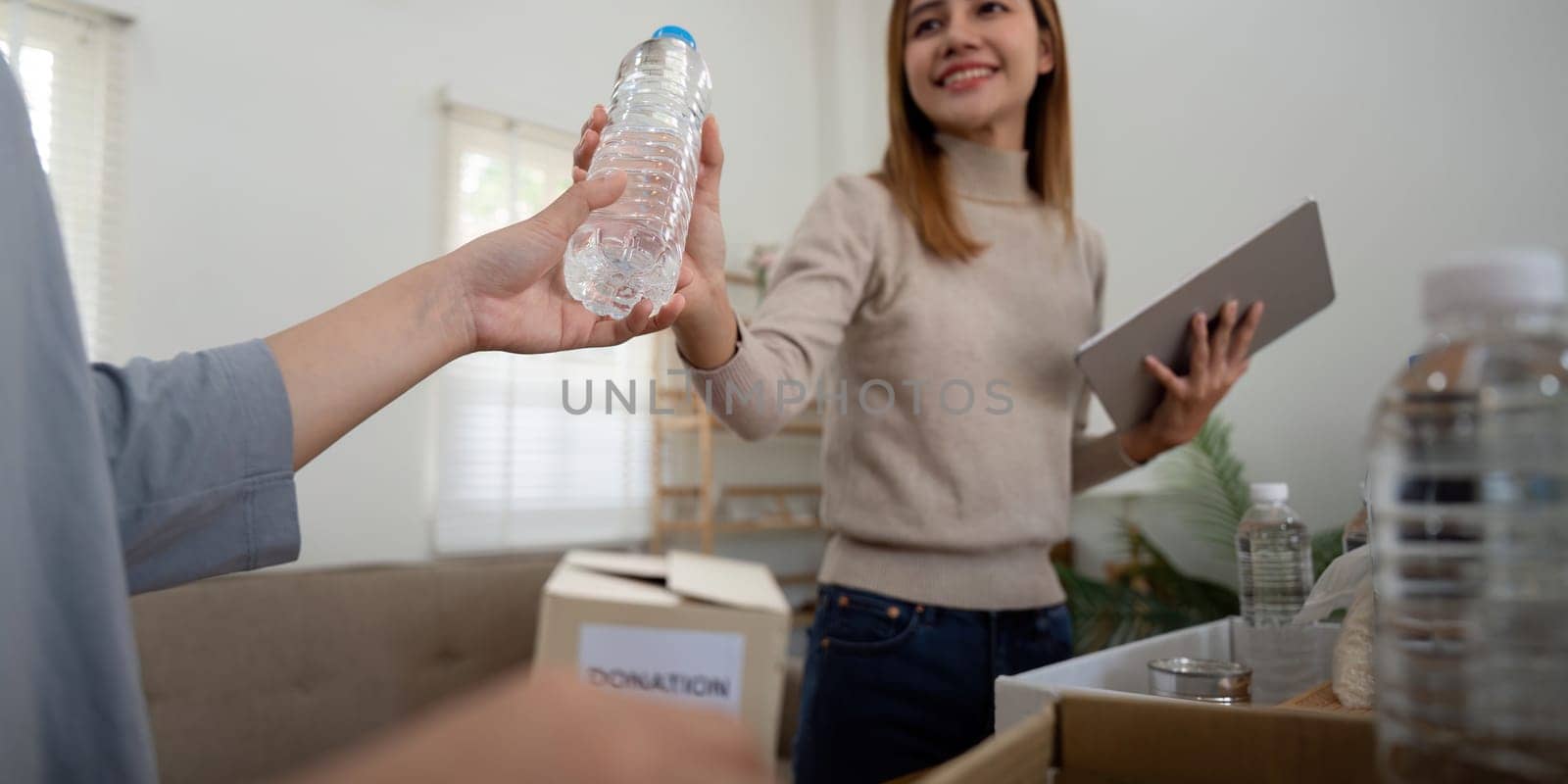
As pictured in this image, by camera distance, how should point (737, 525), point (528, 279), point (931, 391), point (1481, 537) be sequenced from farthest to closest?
point (737, 525) < point (931, 391) < point (528, 279) < point (1481, 537)

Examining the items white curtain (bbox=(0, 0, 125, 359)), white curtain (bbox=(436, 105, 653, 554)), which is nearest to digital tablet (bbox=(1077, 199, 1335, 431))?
white curtain (bbox=(436, 105, 653, 554))

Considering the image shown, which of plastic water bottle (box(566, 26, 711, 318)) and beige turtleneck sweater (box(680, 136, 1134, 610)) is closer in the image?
plastic water bottle (box(566, 26, 711, 318))

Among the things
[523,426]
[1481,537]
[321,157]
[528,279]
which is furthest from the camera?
[523,426]

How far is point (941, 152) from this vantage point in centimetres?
126

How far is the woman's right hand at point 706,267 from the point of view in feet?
2.74

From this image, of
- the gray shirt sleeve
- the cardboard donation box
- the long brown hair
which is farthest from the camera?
the cardboard donation box

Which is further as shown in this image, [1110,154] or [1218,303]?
[1110,154]

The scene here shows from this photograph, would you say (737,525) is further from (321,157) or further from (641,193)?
(641,193)

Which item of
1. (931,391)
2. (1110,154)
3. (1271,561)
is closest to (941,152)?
(931,391)

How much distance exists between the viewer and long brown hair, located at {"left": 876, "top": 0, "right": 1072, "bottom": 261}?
1.15 metres

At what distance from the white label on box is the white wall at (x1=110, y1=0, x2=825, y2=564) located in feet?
4.09

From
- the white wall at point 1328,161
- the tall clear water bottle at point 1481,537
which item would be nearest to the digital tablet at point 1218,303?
the tall clear water bottle at point 1481,537

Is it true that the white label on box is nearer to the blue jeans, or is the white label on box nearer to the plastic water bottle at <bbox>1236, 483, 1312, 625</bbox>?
the blue jeans

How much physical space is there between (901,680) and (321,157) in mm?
2498
